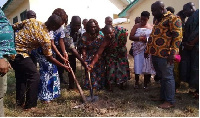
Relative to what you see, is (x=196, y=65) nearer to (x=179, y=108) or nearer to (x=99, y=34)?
(x=179, y=108)

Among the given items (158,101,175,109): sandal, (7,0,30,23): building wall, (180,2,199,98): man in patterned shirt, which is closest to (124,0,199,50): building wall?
(180,2,199,98): man in patterned shirt

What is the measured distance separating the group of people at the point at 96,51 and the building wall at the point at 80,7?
6.20 metres

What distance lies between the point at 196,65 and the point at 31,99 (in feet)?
9.33

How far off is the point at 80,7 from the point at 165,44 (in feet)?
31.5

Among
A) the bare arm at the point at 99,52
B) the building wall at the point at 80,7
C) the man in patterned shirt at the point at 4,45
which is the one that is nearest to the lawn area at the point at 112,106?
the bare arm at the point at 99,52

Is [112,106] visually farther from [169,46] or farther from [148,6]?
[148,6]

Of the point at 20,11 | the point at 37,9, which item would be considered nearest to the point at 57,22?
the point at 37,9

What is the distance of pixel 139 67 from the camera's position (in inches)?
174

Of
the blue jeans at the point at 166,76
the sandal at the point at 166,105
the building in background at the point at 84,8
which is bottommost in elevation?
the sandal at the point at 166,105

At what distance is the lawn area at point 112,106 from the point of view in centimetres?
315

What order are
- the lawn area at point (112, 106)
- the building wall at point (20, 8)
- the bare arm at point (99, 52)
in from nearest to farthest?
the lawn area at point (112, 106) → the bare arm at point (99, 52) → the building wall at point (20, 8)

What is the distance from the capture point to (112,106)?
11.3 ft

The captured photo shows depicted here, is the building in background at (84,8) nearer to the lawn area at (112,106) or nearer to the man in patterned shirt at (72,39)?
the man in patterned shirt at (72,39)

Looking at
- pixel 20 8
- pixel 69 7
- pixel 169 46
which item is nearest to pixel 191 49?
pixel 169 46
